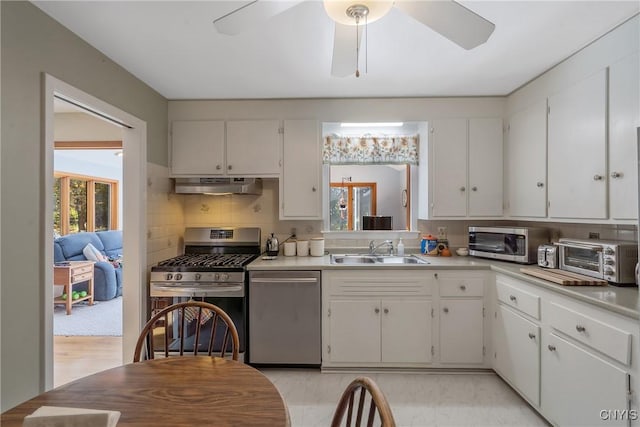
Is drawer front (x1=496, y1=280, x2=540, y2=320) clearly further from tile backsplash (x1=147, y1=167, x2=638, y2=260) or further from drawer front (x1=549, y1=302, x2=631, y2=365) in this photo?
tile backsplash (x1=147, y1=167, x2=638, y2=260)

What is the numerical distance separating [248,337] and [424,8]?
8.14 ft

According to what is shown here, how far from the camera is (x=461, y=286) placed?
252 cm

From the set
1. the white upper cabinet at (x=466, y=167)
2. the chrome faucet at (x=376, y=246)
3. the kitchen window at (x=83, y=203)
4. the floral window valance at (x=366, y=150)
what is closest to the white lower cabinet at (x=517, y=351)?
the white upper cabinet at (x=466, y=167)

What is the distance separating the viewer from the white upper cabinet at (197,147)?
9.78ft

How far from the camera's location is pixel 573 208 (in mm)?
2072

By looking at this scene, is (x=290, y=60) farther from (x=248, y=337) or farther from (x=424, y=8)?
(x=248, y=337)

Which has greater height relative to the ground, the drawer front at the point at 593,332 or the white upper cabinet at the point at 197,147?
the white upper cabinet at the point at 197,147

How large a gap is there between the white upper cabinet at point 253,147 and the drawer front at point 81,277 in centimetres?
296

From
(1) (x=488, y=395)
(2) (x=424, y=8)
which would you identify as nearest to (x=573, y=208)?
(1) (x=488, y=395)

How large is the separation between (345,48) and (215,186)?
1.85 metres

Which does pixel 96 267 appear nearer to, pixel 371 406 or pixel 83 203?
pixel 83 203

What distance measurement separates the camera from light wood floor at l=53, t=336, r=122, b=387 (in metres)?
2.62

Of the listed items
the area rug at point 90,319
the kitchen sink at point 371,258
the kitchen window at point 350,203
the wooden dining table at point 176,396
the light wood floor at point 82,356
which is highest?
the kitchen window at point 350,203

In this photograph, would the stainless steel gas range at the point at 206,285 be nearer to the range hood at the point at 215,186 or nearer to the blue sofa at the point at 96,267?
the range hood at the point at 215,186
